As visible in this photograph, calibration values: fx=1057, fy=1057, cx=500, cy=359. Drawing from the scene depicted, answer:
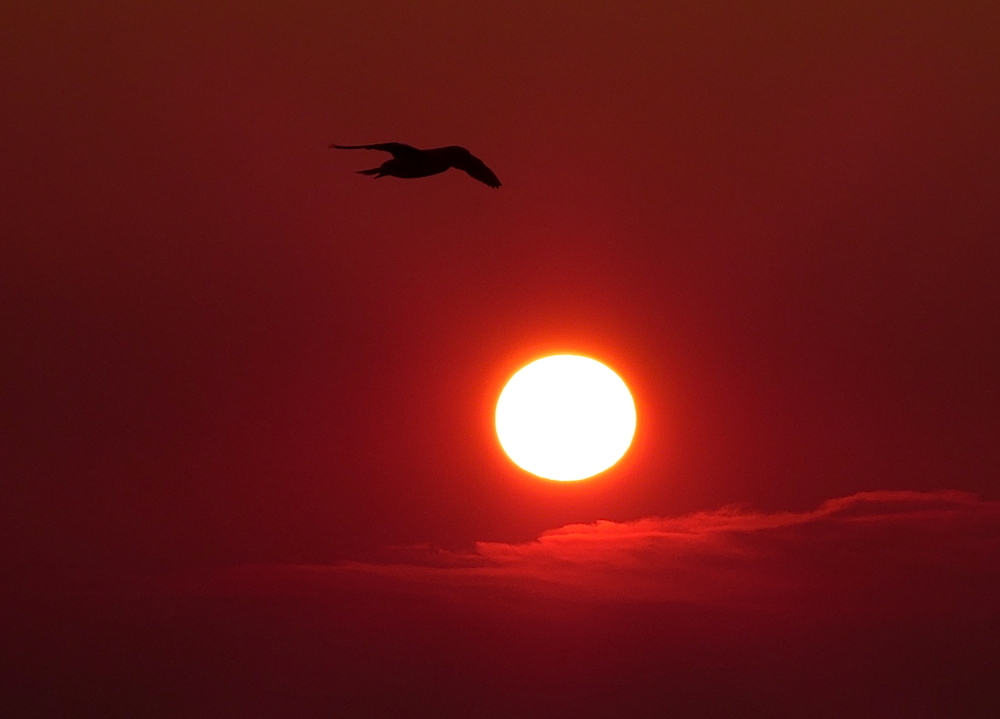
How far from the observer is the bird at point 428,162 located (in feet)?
A: 34.1

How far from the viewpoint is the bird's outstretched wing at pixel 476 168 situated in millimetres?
10828

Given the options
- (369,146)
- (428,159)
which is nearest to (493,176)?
(428,159)

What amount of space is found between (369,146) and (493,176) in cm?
148

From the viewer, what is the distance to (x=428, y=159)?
10672 millimetres

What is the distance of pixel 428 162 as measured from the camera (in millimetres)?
10695

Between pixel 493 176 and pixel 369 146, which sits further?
pixel 493 176

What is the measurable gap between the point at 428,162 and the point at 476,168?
1.76 feet

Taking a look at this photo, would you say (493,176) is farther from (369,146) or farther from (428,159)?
(369,146)

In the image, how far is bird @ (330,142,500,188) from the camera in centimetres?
1041

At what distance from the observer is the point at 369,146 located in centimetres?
1009

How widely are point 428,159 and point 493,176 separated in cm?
73

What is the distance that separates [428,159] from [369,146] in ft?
2.56

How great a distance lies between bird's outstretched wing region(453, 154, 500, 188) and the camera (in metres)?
10.8

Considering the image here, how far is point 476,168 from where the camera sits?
10.9 m
